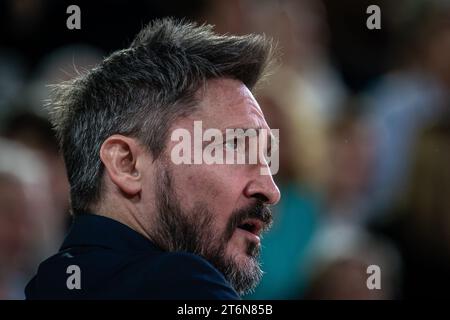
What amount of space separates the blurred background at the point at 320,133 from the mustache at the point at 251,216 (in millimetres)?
1380

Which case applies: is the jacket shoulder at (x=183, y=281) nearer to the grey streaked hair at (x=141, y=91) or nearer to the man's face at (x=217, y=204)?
the man's face at (x=217, y=204)

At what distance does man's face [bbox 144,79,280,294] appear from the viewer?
94.1 inches

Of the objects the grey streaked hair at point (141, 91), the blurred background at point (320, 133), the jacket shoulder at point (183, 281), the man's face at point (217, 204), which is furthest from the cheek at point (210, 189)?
the blurred background at point (320, 133)

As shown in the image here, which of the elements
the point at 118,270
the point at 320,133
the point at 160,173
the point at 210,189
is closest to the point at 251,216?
the point at 210,189

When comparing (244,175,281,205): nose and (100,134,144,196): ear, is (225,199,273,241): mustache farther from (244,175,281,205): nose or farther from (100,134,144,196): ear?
(100,134,144,196): ear

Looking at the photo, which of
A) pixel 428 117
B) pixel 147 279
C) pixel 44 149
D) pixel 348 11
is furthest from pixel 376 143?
pixel 147 279

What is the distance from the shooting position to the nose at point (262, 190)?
2453 mm

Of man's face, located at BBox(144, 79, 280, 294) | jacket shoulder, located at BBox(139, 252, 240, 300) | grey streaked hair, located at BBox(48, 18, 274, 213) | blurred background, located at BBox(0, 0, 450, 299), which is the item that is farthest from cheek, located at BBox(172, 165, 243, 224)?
blurred background, located at BBox(0, 0, 450, 299)

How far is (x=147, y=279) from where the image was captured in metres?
2.04

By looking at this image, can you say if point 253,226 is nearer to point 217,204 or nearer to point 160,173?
point 217,204

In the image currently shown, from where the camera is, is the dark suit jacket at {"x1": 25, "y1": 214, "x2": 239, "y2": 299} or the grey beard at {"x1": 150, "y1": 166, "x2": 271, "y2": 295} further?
the grey beard at {"x1": 150, "y1": 166, "x2": 271, "y2": 295}

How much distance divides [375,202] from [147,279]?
2.54m

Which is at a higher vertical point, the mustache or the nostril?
the nostril

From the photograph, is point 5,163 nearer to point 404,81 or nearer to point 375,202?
point 375,202
